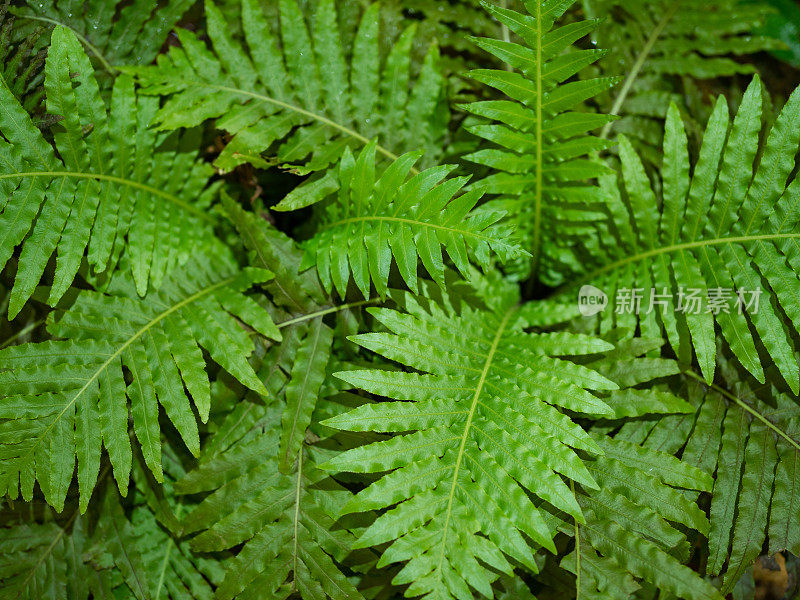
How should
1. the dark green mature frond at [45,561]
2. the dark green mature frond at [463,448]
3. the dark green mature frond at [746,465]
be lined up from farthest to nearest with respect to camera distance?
the dark green mature frond at [45,561] → the dark green mature frond at [746,465] → the dark green mature frond at [463,448]

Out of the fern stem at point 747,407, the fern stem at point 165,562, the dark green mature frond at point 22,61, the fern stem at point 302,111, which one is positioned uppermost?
the dark green mature frond at point 22,61

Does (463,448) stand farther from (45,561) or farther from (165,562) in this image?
(45,561)

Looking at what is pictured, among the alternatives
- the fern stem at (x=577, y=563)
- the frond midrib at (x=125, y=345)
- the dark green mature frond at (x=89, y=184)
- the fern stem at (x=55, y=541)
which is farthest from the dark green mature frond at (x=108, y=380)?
the fern stem at (x=577, y=563)

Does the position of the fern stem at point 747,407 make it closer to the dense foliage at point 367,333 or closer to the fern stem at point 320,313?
the dense foliage at point 367,333

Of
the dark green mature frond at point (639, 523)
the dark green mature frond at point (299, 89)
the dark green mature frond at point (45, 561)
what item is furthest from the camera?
the dark green mature frond at point (299, 89)

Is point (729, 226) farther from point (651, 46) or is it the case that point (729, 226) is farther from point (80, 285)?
point (80, 285)

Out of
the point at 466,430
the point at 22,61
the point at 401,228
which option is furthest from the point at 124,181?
the point at 466,430

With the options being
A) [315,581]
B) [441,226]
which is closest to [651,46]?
[441,226]
